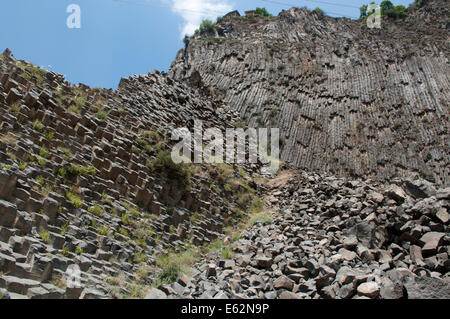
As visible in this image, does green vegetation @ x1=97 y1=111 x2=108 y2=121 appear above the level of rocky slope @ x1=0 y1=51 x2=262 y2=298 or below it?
above

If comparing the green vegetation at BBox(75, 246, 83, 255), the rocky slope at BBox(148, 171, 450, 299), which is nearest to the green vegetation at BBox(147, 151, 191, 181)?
the rocky slope at BBox(148, 171, 450, 299)

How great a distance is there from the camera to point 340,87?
25.9 m

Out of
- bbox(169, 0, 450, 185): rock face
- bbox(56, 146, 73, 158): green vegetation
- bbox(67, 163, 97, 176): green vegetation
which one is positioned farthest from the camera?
bbox(169, 0, 450, 185): rock face

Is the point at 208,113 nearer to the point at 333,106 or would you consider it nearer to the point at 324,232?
the point at 333,106

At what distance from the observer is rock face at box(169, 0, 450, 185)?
22375 millimetres

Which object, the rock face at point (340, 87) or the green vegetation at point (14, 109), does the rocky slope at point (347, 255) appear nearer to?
the green vegetation at point (14, 109)
